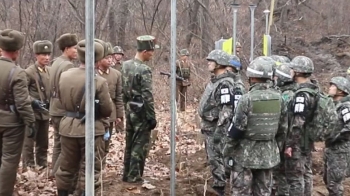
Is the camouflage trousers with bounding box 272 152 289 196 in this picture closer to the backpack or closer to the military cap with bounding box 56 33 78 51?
the backpack

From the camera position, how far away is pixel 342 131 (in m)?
7.31

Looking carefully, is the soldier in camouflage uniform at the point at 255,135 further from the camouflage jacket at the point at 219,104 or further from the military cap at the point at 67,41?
the military cap at the point at 67,41

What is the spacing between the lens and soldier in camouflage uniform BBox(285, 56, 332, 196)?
689 cm

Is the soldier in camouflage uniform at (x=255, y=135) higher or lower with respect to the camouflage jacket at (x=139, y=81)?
lower

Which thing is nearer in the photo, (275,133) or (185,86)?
(275,133)

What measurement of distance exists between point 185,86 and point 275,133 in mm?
10755

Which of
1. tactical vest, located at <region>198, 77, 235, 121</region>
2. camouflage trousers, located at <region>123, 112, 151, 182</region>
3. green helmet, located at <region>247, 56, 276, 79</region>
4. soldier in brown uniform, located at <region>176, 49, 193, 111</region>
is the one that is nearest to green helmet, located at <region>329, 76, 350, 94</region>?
tactical vest, located at <region>198, 77, 235, 121</region>

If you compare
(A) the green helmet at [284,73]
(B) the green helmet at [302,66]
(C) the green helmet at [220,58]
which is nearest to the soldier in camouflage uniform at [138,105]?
(C) the green helmet at [220,58]

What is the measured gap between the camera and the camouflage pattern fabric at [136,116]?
7.83m

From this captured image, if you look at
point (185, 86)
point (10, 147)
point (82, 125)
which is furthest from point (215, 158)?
point (185, 86)

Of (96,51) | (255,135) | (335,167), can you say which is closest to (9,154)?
(96,51)

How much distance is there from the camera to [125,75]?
7.90 m

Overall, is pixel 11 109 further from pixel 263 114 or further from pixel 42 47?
pixel 263 114

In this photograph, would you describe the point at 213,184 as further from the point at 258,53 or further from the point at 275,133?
the point at 258,53
